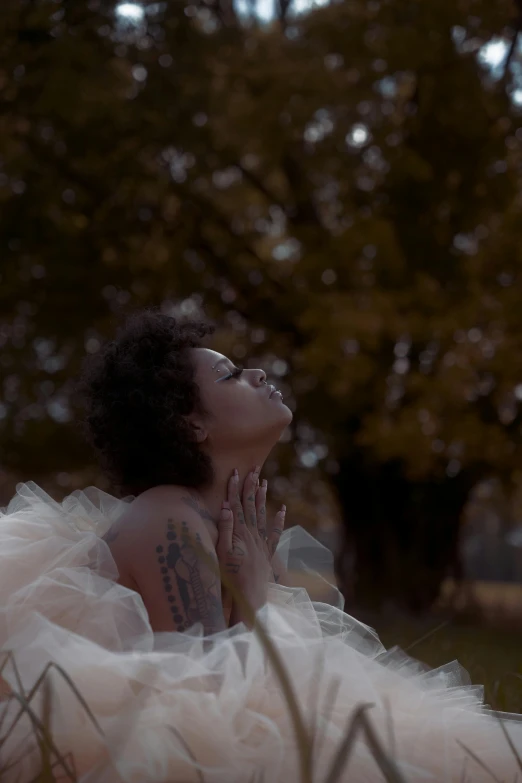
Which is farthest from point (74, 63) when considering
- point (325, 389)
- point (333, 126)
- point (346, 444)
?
point (346, 444)

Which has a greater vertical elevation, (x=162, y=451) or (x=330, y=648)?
(x=162, y=451)

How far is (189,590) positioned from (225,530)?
0.29 m

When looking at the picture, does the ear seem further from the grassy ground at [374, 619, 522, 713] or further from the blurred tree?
the blurred tree

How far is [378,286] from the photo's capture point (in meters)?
9.48

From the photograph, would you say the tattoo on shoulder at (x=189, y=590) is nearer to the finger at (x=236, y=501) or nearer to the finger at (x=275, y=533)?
the finger at (x=236, y=501)

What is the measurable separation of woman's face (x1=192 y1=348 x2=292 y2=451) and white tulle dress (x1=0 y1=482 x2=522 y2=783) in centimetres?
49

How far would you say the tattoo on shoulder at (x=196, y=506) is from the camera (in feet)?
7.95

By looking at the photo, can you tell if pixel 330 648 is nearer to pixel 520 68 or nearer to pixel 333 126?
pixel 333 126

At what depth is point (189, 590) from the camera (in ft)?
7.33

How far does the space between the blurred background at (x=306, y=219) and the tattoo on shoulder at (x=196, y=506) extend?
5.52 metres

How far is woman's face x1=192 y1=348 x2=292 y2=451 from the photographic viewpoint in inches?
102

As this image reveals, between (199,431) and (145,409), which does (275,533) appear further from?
(145,409)

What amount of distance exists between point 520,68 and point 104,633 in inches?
408

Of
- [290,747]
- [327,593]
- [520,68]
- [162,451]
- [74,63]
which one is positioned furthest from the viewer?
[520,68]
